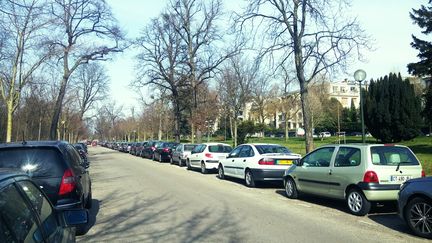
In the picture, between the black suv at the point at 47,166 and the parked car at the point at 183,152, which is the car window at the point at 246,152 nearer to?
the black suv at the point at 47,166

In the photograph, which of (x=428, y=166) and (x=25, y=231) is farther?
(x=428, y=166)

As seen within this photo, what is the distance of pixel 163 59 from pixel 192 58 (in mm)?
4345

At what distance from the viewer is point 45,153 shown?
7152 millimetres

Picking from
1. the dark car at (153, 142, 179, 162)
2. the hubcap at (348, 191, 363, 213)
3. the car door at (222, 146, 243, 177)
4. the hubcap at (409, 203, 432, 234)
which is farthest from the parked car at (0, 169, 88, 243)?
the dark car at (153, 142, 179, 162)

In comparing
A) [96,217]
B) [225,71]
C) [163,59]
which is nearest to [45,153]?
[96,217]

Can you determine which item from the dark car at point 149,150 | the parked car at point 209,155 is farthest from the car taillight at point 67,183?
the dark car at point 149,150

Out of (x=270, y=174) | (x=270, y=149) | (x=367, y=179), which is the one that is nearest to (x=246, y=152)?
(x=270, y=149)

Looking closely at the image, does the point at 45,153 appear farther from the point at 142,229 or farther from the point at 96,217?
the point at 96,217

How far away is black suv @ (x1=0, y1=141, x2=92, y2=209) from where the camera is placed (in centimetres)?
695

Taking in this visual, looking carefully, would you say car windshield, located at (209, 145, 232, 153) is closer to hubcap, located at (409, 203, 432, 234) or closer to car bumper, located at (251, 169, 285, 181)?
car bumper, located at (251, 169, 285, 181)

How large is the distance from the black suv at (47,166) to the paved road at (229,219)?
87 centimetres

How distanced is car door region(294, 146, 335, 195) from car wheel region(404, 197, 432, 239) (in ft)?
9.85

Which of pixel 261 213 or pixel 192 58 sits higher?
pixel 192 58

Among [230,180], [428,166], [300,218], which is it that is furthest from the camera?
[428,166]
